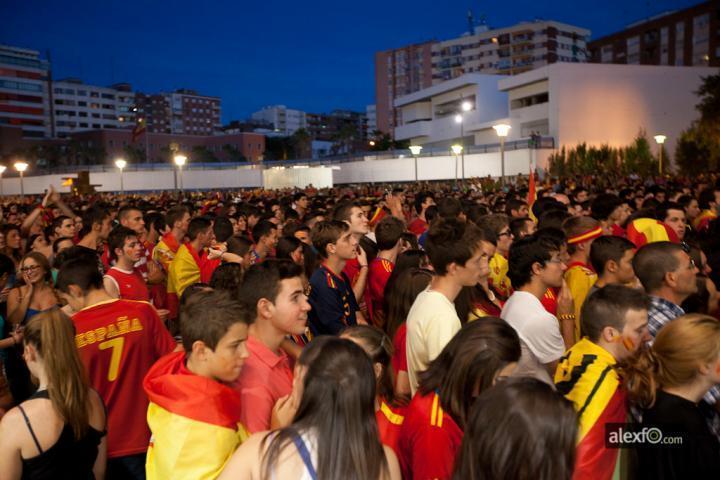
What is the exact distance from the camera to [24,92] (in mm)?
110438

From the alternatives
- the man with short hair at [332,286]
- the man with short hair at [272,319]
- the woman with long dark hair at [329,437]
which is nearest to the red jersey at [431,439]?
the woman with long dark hair at [329,437]

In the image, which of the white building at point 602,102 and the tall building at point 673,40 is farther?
the tall building at point 673,40

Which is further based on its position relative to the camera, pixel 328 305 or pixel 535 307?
pixel 328 305

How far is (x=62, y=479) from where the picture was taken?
299 centimetres

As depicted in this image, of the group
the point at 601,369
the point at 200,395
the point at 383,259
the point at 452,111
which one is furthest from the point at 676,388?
the point at 452,111

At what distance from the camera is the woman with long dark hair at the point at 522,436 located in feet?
6.36

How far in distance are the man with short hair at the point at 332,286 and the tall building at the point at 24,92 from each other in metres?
115

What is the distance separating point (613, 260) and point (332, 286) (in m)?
2.34

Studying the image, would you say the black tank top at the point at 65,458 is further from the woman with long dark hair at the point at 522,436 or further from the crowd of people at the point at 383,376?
the woman with long dark hair at the point at 522,436

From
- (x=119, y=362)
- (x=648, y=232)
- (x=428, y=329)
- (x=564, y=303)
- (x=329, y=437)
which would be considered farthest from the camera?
(x=648, y=232)

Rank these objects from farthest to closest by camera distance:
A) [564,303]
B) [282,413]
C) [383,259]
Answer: [383,259], [564,303], [282,413]

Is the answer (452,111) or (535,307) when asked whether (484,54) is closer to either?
(452,111)

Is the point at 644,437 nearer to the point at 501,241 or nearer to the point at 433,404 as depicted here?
the point at 433,404

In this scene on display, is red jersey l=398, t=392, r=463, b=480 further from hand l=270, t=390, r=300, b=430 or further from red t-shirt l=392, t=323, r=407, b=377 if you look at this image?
red t-shirt l=392, t=323, r=407, b=377
